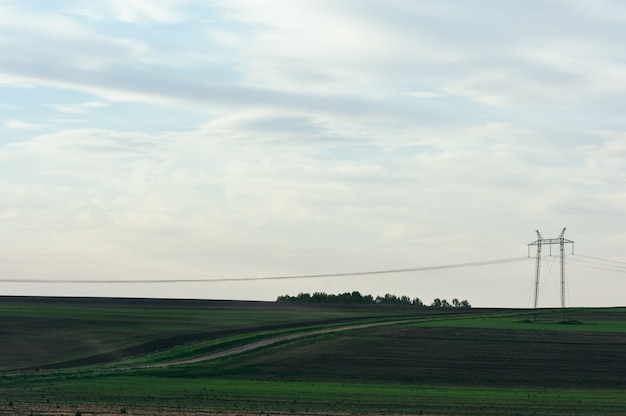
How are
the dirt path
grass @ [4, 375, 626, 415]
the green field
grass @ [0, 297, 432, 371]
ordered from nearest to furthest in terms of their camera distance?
grass @ [4, 375, 626, 415] → the green field → the dirt path → grass @ [0, 297, 432, 371]

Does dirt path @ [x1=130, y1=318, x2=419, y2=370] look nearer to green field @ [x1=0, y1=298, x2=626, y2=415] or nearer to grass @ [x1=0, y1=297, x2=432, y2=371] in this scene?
green field @ [x1=0, y1=298, x2=626, y2=415]

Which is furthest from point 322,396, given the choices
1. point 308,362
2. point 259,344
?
point 259,344

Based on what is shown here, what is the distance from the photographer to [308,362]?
8894 centimetres

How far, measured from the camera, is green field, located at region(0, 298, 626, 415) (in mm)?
61094

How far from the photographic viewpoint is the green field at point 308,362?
61094mm

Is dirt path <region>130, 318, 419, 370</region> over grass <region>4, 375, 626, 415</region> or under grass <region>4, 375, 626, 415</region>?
over

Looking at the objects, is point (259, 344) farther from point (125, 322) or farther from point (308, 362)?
point (125, 322)

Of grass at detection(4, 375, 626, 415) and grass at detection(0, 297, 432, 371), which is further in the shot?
grass at detection(0, 297, 432, 371)

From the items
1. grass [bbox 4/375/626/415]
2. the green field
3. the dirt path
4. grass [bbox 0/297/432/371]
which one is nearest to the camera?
grass [bbox 4/375/626/415]

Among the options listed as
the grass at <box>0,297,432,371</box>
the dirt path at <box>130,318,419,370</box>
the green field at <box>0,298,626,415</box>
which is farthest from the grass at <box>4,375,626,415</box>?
the grass at <box>0,297,432,371</box>

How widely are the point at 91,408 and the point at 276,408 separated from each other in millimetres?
10125

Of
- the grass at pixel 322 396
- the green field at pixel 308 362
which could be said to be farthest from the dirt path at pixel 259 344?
the grass at pixel 322 396

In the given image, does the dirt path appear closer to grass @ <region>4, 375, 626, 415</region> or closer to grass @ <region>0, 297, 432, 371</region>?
grass @ <region>0, 297, 432, 371</region>

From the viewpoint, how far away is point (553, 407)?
6053 centimetres
